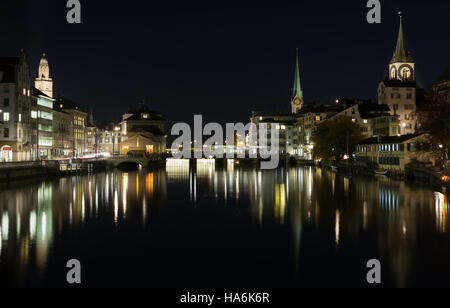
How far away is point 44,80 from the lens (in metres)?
114

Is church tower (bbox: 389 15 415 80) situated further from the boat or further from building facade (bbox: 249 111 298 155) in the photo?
the boat

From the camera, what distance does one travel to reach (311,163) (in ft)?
395

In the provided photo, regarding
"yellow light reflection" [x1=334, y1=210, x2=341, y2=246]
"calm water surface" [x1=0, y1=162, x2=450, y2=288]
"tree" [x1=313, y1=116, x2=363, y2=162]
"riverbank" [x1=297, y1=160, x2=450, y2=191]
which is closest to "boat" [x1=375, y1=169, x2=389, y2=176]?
"riverbank" [x1=297, y1=160, x2=450, y2=191]

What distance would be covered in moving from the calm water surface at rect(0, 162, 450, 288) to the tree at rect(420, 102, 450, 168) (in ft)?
35.2

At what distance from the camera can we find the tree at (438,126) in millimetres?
51094

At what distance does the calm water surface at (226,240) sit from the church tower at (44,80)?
255 ft

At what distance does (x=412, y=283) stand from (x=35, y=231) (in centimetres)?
2155

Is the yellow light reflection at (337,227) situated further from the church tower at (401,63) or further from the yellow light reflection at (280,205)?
the church tower at (401,63)

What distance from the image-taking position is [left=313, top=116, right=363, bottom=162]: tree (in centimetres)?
8856

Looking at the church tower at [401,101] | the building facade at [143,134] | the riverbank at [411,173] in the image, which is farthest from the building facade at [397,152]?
the building facade at [143,134]

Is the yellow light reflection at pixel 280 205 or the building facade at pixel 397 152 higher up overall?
the building facade at pixel 397 152

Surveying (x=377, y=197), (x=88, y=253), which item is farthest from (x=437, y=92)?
(x=88, y=253)

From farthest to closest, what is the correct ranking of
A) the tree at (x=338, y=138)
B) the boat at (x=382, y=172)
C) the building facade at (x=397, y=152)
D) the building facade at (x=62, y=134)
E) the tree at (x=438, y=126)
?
the building facade at (x=62, y=134) → the tree at (x=338, y=138) → the boat at (x=382, y=172) → the building facade at (x=397, y=152) → the tree at (x=438, y=126)
